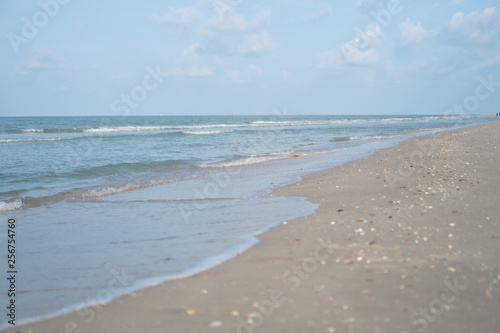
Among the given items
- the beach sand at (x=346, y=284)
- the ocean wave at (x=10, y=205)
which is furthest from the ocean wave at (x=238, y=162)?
the beach sand at (x=346, y=284)

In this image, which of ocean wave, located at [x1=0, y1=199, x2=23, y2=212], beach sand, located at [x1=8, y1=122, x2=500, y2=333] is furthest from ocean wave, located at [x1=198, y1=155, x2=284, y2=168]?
beach sand, located at [x1=8, y1=122, x2=500, y2=333]

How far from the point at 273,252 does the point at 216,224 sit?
83.2 inches

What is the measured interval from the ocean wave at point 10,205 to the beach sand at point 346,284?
270 inches

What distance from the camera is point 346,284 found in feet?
13.8

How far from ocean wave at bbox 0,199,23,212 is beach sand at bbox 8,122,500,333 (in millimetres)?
6848

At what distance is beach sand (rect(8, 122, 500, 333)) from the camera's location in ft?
11.5

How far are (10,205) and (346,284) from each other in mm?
8942

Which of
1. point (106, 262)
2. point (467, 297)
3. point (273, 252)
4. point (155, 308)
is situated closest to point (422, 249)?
point (467, 297)

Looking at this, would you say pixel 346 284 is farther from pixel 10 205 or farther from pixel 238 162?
pixel 238 162

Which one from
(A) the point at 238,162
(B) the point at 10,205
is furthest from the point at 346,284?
(A) the point at 238,162

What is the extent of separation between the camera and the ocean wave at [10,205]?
9531 mm

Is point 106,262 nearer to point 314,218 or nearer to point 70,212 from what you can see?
point 314,218

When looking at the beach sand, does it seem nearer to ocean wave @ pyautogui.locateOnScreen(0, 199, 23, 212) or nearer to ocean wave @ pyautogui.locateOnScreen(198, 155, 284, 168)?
ocean wave @ pyautogui.locateOnScreen(0, 199, 23, 212)

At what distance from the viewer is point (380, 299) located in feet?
12.5
